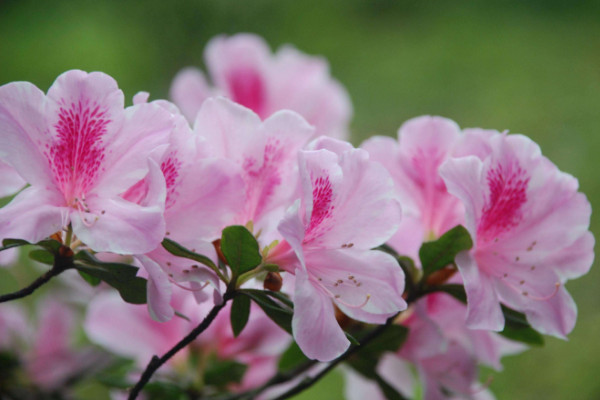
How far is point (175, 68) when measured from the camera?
2730mm

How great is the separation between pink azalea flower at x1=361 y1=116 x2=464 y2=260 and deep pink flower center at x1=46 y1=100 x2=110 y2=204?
0.25 m

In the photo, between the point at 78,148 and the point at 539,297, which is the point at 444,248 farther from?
the point at 78,148

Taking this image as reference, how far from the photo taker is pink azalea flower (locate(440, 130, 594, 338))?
2.06 feet

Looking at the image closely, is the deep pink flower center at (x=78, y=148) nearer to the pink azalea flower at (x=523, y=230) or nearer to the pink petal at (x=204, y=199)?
the pink petal at (x=204, y=199)

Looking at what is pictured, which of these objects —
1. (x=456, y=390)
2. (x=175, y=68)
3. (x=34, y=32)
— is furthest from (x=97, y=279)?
(x=34, y=32)

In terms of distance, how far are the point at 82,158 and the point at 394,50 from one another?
2634mm

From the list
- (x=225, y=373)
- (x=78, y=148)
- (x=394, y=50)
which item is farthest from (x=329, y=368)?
(x=394, y=50)

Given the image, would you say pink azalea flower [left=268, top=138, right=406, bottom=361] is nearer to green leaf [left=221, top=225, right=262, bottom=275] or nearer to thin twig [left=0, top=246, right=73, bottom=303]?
green leaf [left=221, top=225, right=262, bottom=275]

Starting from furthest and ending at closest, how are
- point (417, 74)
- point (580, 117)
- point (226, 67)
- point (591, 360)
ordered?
1. point (417, 74)
2. point (580, 117)
3. point (591, 360)
4. point (226, 67)

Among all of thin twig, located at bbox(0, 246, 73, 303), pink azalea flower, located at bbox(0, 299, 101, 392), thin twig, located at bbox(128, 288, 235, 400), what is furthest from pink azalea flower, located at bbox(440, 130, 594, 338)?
pink azalea flower, located at bbox(0, 299, 101, 392)

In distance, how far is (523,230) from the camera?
26.5 inches

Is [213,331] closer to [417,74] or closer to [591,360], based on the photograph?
[591,360]

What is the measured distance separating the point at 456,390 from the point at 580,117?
82.5 inches

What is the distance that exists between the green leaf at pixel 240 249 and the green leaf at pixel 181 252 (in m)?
0.02
